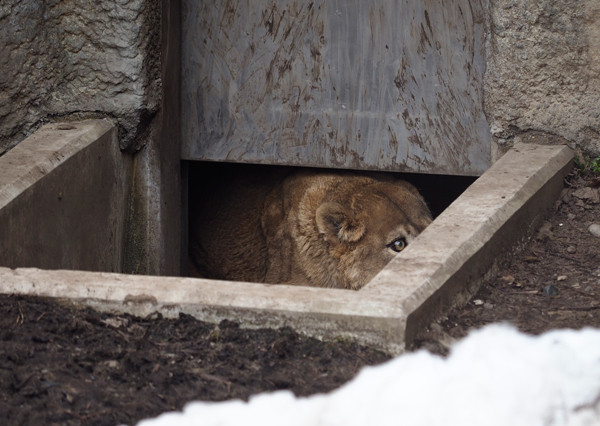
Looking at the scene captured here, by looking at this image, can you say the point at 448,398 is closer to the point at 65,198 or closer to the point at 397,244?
the point at 65,198

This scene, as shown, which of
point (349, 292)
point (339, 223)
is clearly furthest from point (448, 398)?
point (339, 223)

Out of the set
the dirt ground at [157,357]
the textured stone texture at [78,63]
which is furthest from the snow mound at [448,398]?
the textured stone texture at [78,63]

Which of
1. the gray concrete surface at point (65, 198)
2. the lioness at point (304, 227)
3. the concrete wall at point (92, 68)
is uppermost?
the concrete wall at point (92, 68)

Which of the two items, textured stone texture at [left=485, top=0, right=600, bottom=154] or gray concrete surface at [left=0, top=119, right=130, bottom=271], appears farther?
textured stone texture at [left=485, top=0, right=600, bottom=154]

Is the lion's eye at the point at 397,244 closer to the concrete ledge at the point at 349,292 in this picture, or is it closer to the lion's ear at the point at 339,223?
the lion's ear at the point at 339,223

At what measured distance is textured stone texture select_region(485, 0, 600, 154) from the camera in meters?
5.24

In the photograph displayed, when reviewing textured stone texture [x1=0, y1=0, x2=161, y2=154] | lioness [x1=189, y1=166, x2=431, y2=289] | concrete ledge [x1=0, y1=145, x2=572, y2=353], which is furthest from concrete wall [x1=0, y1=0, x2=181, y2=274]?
concrete ledge [x1=0, y1=145, x2=572, y2=353]

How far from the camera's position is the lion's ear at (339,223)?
5.99 meters

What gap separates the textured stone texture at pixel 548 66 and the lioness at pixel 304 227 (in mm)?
1107

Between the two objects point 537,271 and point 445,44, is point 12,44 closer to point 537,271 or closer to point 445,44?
point 445,44

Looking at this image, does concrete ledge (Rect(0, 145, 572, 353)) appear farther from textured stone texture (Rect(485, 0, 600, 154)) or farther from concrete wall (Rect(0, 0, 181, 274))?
concrete wall (Rect(0, 0, 181, 274))

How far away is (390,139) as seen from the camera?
6.11 metres

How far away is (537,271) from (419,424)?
1860 mm

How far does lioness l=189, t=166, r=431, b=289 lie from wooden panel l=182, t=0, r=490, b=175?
0.22m
